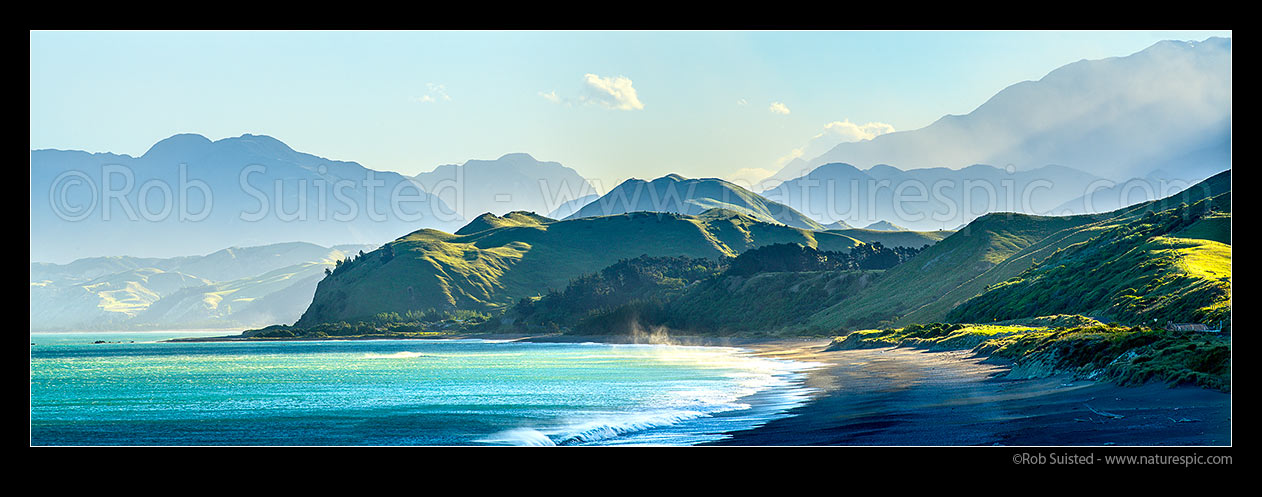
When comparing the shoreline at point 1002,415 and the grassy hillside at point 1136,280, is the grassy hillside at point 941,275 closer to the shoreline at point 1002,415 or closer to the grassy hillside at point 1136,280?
the grassy hillside at point 1136,280

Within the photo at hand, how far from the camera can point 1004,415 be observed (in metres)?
29.3

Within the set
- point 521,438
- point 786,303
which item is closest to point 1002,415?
point 521,438

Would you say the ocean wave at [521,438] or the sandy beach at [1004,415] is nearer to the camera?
the sandy beach at [1004,415]

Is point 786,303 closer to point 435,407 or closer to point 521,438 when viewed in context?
point 435,407

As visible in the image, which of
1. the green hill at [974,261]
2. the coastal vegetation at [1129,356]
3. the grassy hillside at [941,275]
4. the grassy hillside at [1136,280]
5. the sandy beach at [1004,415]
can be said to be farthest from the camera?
the grassy hillside at [941,275]

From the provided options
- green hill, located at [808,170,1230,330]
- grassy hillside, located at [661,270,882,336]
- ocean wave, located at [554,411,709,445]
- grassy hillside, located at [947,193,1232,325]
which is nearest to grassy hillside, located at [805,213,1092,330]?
green hill, located at [808,170,1230,330]

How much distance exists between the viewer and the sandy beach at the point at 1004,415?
77.8 ft

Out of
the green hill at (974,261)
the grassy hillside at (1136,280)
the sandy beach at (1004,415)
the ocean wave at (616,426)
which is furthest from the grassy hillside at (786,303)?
the ocean wave at (616,426)

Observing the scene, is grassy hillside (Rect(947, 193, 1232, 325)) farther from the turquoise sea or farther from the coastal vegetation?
the turquoise sea

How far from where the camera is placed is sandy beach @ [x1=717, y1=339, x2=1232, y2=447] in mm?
23719

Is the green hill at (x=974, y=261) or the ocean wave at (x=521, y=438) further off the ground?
the green hill at (x=974, y=261)

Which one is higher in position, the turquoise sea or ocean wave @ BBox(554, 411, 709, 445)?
ocean wave @ BBox(554, 411, 709, 445)

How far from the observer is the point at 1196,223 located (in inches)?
4090
